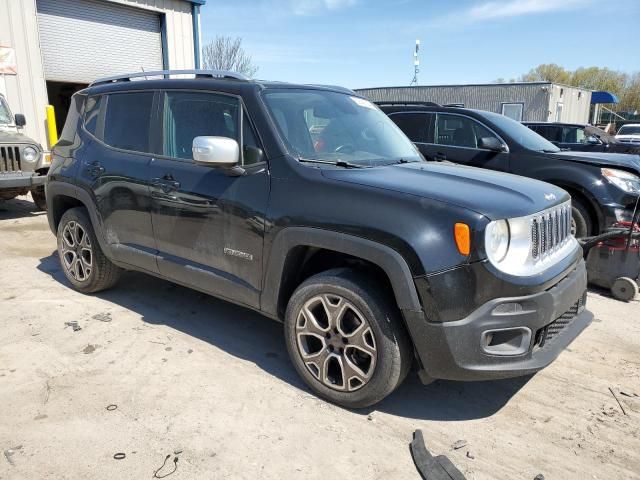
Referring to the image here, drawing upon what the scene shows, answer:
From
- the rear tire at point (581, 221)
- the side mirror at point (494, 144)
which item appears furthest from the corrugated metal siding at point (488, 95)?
the rear tire at point (581, 221)

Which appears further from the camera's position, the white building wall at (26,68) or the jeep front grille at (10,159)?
the white building wall at (26,68)

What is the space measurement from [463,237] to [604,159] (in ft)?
14.9

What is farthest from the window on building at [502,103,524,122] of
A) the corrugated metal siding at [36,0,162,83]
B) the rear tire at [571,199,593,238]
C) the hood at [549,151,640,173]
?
the rear tire at [571,199,593,238]

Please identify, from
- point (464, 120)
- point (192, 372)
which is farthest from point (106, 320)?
point (464, 120)

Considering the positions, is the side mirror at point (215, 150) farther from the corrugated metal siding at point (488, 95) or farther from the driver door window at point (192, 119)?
the corrugated metal siding at point (488, 95)

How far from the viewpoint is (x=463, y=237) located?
2.51m

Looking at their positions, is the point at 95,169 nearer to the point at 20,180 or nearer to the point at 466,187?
the point at 466,187

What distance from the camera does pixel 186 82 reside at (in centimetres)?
379

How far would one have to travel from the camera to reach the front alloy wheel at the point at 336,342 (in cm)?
285

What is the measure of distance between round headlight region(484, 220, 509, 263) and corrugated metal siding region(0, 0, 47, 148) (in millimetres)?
12276

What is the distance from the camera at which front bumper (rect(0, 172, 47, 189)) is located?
7883 millimetres

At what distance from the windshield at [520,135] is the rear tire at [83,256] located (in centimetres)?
508

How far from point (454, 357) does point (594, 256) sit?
11.4 ft

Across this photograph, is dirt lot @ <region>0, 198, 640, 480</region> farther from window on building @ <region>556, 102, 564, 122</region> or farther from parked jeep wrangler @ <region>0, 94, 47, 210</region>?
window on building @ <region>556, 102, 564, 122</region>
